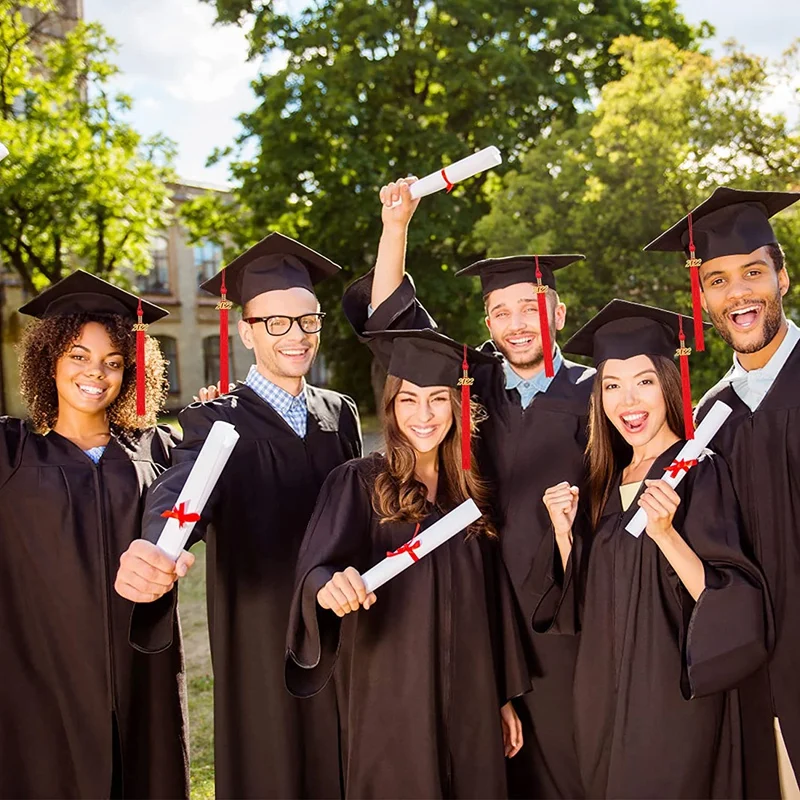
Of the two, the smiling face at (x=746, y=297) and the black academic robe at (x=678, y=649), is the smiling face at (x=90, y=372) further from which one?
the smiling face at (x=746, y=297)

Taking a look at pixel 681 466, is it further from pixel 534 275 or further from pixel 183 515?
pixel 183 515

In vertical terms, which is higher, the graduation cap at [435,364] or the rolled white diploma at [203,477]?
the graduation cap at [435,364]

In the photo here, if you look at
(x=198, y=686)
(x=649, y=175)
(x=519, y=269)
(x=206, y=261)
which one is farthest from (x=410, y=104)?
(x=206, y=261)

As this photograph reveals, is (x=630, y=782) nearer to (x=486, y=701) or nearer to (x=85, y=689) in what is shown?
(x=486, y=701)

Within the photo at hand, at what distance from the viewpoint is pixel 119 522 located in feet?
10.1

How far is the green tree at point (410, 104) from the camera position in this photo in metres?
14.0

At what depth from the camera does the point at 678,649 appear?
2.67 metres

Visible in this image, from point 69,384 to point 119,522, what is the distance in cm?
57

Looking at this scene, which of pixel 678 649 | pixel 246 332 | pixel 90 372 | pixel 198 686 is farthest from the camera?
pixel 198 686

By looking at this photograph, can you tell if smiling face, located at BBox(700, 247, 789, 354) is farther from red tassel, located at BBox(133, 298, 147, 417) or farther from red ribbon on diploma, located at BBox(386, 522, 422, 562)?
red tassel, located at BBox(133, 298, 147, 417)

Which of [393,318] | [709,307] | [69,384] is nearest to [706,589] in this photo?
[709,307]

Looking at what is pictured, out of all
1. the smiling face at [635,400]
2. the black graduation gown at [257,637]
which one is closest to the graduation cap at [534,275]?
the smiling face at [635,400]

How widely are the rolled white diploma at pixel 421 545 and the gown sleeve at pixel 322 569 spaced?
146 millimetres

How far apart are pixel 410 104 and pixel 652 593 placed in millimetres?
13228
